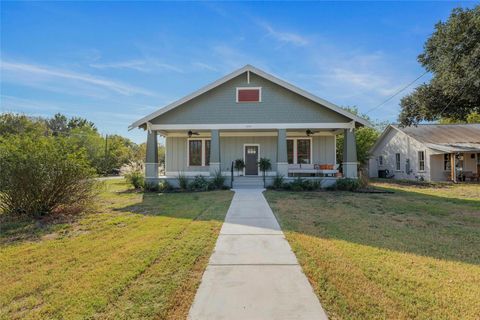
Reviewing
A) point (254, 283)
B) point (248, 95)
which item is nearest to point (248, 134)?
point (248, 95)

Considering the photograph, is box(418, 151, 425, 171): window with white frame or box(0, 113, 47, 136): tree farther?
box(0, 113, 47, 136): tree

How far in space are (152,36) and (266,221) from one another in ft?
34.3

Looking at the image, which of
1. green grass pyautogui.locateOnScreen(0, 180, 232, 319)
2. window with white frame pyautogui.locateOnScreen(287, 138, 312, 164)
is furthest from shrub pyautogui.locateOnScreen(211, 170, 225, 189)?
green grass pyautogui.locateOnScreen(0, 180, 232, 319)

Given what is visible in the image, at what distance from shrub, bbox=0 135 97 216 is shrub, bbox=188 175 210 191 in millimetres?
5701

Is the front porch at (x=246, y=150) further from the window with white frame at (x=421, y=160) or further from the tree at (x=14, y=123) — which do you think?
the tree at (x=14, y=123)

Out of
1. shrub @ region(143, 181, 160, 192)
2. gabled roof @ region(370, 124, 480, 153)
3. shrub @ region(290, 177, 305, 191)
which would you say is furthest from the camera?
gabled roof @ region(370, 124, 480, 153)

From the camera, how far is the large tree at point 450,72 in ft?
43.2

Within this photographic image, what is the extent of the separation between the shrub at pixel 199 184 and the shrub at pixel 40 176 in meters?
5.70

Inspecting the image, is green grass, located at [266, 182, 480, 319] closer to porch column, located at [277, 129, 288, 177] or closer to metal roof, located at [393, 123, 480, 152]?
porch column, located at [277, 129, 288, 177]

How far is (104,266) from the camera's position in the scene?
3773 mm

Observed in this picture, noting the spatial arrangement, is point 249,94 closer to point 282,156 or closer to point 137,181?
point 282,156

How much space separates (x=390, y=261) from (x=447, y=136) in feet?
79.9

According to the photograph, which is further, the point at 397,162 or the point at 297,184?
the point at 397,162

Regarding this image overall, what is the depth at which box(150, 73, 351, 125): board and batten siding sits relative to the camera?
555 inches
